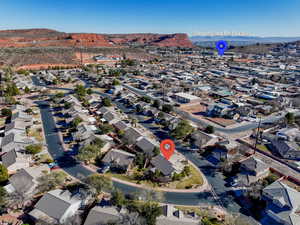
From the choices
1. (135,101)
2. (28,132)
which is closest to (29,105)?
(28,132)

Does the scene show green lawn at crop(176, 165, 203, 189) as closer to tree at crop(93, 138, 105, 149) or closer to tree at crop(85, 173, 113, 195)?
tree at crop(85, 173, 113, 195)

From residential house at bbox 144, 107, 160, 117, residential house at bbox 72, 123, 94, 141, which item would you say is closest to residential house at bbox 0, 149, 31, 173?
residential house at bbox 72, 123, 94, 141

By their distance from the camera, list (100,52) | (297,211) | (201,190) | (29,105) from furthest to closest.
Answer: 1. (100,52)
2. (29,105)
3. (201,190)
4. (297,211)

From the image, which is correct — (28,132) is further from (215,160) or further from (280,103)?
(280,103)

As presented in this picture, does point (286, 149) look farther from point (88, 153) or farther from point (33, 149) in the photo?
point (33, 149)

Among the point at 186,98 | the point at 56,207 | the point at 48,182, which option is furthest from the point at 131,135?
the point at 186,98

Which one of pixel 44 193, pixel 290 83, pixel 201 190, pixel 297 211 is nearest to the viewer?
pixel 297 211
